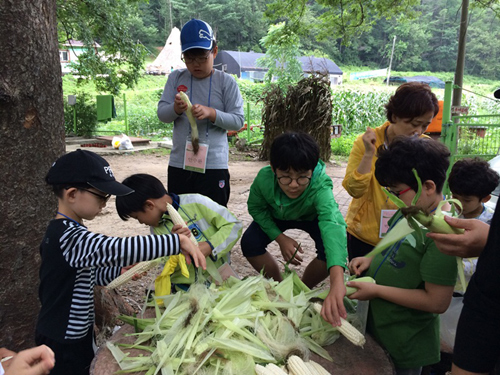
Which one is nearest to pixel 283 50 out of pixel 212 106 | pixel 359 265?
pixel 212 106

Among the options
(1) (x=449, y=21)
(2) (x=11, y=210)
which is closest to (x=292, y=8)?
(2) (x=11, y=210)

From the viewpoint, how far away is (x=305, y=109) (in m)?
11.3

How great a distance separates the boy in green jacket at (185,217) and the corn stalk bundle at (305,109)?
29.7 ft

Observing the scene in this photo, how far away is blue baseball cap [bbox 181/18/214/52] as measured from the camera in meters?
3.05

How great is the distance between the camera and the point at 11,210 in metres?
2.26

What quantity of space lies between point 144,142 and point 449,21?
66.1 meters

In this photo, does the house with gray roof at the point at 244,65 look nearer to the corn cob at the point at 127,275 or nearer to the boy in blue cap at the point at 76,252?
the corn cob at the point at 127,275

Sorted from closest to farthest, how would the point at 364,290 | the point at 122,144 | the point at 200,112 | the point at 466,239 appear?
the point at 466,239 → the point at 364,290 → the point at 200,112 → the point at 122,144

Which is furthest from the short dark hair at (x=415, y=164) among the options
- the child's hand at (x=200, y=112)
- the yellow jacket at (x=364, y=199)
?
the child's hand at (x=200, y=112)

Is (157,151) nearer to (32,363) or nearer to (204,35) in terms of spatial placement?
(204,35)

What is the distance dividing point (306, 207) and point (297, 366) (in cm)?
129

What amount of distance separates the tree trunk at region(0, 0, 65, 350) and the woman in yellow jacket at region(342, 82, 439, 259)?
207 cm

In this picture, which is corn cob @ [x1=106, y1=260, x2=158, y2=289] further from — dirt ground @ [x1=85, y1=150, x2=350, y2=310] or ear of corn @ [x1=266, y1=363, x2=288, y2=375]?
dirt ground @ [x1=85, y1=150, x2=350, y2=310]

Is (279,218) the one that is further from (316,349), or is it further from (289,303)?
(316,349)
